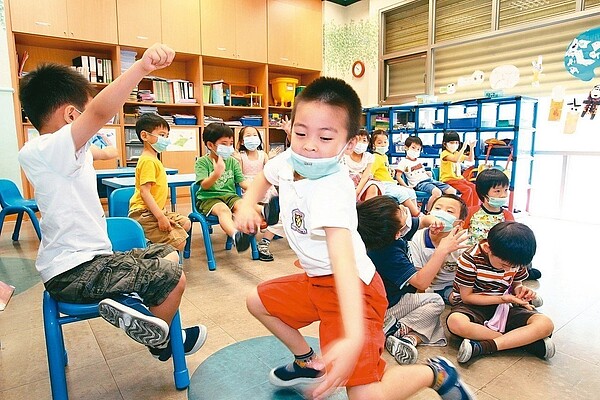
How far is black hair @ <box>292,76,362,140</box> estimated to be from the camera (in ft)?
3.25

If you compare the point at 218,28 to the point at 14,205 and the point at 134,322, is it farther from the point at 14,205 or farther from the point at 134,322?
the point at 134,322

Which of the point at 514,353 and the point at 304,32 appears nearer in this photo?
the point at 514,353

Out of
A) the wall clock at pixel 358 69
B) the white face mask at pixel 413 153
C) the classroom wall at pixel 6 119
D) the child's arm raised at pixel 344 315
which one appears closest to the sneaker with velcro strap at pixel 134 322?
the child's arm raised at pixel 344 315

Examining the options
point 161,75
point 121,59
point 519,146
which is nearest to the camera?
point 519,146

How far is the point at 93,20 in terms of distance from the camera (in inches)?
177

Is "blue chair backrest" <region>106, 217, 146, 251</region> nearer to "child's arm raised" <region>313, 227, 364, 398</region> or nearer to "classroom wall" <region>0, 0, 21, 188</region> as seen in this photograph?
"child's arm raised" <region>313, 227, 364, 398</region>

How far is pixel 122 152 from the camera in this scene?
4.82 m

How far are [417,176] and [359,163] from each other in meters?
0.78

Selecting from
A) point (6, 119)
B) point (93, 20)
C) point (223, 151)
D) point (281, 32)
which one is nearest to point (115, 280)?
point (223, 151)

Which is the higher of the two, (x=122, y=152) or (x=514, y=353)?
(x=122, y=152)

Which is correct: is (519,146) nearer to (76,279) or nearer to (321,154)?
(321,154)

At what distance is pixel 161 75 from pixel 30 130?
1.77 m

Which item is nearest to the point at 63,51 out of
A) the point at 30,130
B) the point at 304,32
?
the point at 30,130

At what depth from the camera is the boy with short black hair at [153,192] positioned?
2.34 meters
